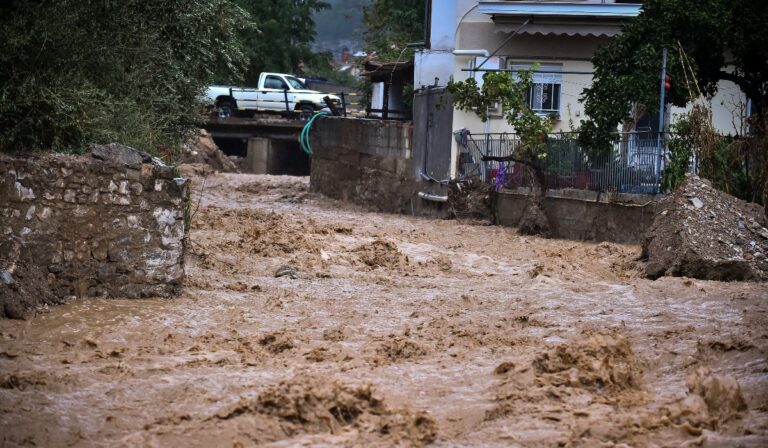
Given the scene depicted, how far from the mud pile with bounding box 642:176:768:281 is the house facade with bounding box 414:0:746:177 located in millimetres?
8765

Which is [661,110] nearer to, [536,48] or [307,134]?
[536,48]

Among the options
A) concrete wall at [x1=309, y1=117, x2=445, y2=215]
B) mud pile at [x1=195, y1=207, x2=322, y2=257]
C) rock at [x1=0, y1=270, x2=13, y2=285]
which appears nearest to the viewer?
rock at [x1=0, y1=270, x2=13, y2=285]

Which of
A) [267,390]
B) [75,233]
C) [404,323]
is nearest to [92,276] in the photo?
[75,233]

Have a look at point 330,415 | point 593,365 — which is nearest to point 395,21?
point 593,365

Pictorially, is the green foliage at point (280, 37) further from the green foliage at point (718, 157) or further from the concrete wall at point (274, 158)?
the green foliage at point (718, 157)

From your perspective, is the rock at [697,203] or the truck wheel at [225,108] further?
the truck wheel at [225,108]

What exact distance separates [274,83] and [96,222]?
3035 cm

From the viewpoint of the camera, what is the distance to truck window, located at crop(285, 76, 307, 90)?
133 feet

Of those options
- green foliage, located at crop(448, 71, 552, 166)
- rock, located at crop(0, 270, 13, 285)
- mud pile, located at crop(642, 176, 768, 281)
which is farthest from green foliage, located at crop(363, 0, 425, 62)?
rock, located at crop(0, 270, 13, 285)

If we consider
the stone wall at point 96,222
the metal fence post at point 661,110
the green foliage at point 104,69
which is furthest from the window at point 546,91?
the stone wall at point 96,222

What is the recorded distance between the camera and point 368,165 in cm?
2612

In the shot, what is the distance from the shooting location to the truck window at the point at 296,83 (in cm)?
4044

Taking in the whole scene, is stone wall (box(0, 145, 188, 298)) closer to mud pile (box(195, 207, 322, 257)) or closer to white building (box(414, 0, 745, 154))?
mud pile (box(195, 207, 322, 257))

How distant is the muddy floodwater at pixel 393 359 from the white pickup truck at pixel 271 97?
84.0ft
